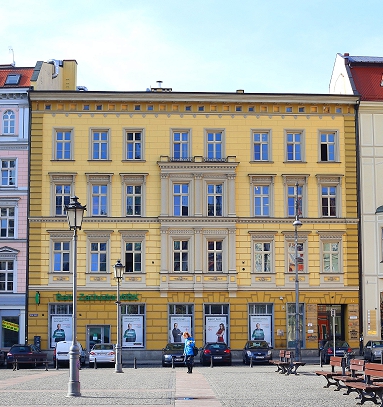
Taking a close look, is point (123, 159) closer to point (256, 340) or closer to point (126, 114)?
point (126, 114)

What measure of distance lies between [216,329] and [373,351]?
9.81 metres

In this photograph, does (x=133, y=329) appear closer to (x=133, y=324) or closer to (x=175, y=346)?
(x=133, y=324)

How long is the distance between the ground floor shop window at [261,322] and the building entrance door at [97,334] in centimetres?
842

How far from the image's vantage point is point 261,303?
50688mm

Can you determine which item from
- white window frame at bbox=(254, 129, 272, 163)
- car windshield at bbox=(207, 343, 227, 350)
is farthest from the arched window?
car windshield at bbox=(207, 343, 227, 350)

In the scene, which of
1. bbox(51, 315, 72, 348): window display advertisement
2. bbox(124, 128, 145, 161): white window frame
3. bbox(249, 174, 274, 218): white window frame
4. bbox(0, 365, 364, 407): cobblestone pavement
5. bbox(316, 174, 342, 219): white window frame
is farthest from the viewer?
bbox(124, 128, 145, 161): white window frame

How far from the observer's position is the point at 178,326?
1981 inches

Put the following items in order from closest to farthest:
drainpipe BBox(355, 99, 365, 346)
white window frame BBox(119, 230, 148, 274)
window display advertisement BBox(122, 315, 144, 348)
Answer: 1. window display advertisement BBox(122, 315, 144, 348)
2. white window frame BBox(119, 230, 148, 274)
3. drainpipe BBox(355, 99, 365, 346)

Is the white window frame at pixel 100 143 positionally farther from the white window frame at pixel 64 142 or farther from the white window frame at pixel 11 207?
the white window frame at pixel 11 207

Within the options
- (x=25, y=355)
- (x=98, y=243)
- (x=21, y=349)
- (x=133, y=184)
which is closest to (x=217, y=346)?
(x=25, y=355)

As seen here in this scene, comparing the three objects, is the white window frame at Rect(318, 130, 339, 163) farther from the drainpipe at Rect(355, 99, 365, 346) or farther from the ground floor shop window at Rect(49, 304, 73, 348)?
the ground floor shop window at Rect(49, 304, 73, 348)

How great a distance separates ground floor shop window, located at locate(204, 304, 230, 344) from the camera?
5028cm

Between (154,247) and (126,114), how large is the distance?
27.1 ft

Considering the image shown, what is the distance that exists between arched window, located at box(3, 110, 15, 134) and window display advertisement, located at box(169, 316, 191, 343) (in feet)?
49.1
